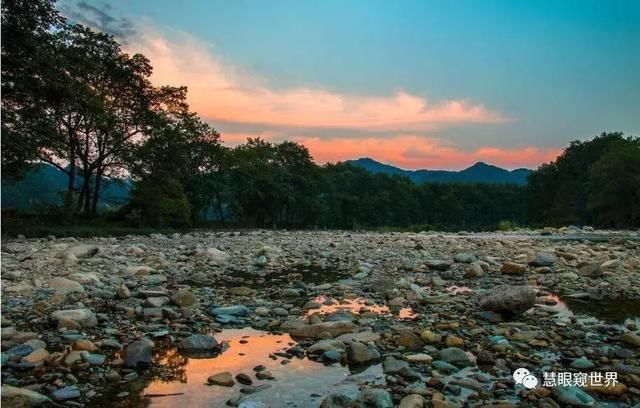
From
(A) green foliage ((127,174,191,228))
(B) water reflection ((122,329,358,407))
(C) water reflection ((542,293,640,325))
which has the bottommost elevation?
(B) water reflection ((122,329,358,407))

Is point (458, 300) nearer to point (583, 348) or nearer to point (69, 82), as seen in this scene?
point (583, 348)

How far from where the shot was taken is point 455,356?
16.8ft

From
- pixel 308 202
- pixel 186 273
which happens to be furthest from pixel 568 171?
pixel 186 273

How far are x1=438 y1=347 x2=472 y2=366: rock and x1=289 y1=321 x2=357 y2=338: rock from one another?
4.33 ft

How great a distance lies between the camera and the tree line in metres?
18.7

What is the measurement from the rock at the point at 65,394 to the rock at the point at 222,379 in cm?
109

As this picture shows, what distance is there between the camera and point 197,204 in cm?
4353

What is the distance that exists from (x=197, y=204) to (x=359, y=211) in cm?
3779

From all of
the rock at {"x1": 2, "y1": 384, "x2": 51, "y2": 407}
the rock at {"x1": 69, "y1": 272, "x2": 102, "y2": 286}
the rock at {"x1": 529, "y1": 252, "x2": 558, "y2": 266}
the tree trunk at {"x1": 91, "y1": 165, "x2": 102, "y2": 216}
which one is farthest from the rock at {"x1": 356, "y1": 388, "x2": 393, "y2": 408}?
the tree trunk at {"x1": 91, "y1": 165, "x2": 102, "y2": 216}

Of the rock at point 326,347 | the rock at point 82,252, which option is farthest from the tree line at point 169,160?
the rock at point 326,347

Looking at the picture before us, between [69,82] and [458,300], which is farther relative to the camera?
[69,82]

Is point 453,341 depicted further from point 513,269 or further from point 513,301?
point 513,269

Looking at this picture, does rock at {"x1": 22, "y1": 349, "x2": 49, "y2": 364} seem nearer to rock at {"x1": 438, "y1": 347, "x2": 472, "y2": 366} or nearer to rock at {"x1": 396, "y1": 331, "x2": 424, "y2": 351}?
rock at {"x1": 396, "y1": 331, "x2": 424, "y2": 351}

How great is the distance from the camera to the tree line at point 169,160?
18672 mm
